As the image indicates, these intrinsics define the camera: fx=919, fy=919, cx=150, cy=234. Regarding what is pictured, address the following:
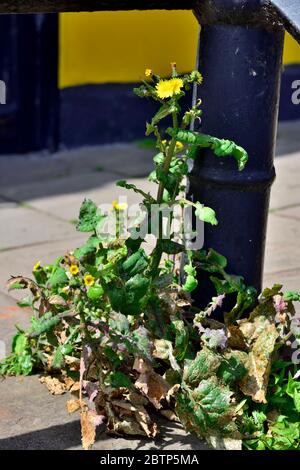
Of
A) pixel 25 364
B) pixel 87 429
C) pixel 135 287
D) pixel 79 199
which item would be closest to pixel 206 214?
pixel 135 287

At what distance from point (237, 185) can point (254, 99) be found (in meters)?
0.28

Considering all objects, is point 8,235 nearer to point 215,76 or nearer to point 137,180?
point 137,180

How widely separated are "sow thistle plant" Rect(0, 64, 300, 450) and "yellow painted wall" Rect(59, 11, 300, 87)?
4.05 m

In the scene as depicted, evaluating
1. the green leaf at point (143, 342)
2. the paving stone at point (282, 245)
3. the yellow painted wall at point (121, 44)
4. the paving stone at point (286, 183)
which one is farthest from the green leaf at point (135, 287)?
the yellow painted wall at point (121, 44)

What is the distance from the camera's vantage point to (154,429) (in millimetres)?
2859

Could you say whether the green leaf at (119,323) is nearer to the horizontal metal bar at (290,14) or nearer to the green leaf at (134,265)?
the green leaf at (134,265)

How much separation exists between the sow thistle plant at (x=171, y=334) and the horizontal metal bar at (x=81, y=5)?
0.22m

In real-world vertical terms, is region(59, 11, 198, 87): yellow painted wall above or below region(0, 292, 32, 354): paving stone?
above

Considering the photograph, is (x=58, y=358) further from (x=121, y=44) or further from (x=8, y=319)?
(x=121, y=44)

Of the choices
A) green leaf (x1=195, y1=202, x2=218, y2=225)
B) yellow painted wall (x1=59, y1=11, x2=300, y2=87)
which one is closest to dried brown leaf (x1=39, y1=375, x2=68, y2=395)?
green leaf (x1=195, y1=202, x2=218, y2=225)

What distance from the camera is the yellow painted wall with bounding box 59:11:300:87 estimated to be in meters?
6.99

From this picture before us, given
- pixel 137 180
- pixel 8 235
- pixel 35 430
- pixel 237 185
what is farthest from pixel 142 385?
pixel 137 180

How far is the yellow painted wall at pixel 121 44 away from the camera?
22.9ft

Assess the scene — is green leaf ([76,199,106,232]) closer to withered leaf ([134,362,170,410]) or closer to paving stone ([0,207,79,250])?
withered leaf ([134,362,170,410])
